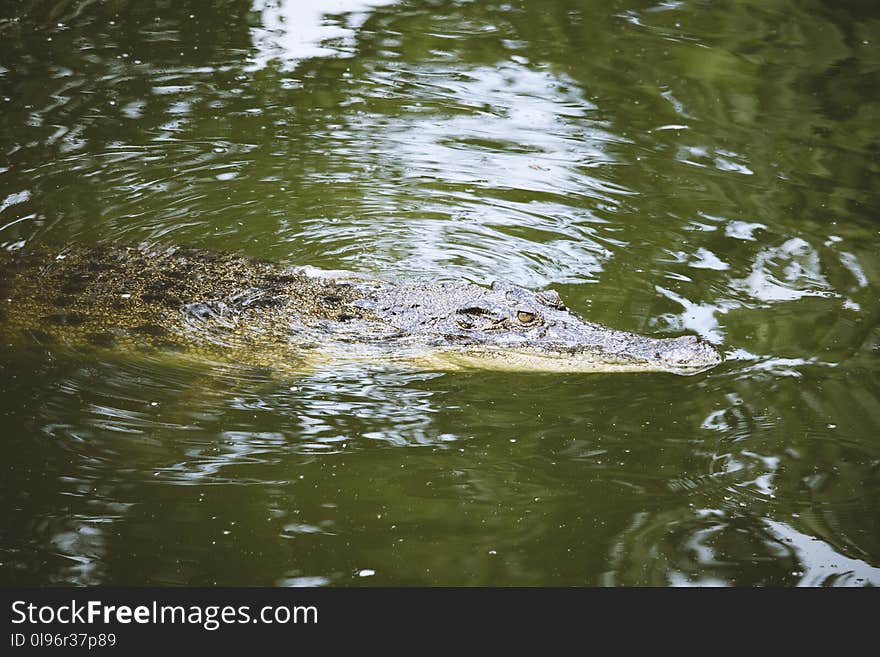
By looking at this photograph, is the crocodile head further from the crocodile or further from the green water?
the green water

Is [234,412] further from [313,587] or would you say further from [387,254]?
[387,254]

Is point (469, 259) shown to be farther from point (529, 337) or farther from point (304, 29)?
point (304, 29)

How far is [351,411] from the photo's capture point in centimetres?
461

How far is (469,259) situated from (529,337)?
106 cm

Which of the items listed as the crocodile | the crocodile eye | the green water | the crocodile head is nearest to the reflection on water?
the green water

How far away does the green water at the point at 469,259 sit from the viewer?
12.6 feet

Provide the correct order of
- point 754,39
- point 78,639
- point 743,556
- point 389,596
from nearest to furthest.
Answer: point 78,639 → point 389,596 → point 743,556 → point 754,39

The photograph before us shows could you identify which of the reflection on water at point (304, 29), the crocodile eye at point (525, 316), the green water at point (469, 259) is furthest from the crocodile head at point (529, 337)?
the reflection on water at point (304, 29)

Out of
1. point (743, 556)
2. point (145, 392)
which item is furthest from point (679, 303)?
point (145, 392)

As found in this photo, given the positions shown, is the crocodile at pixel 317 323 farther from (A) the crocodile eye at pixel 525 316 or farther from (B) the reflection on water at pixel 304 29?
(B) the reflection on water at pixel 304 29

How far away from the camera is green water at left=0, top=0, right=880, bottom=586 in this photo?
3826mm

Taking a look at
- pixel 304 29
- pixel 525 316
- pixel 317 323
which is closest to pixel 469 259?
pixel 525 316

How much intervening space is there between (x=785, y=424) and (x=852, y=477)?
1.50 feet

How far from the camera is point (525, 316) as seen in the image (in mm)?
5188
